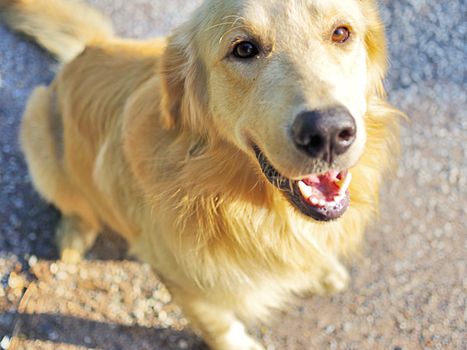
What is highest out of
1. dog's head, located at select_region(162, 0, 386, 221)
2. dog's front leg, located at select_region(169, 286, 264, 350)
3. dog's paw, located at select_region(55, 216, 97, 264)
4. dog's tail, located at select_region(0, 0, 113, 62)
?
dog's head, located at select_region(162, 0, 386, 221)

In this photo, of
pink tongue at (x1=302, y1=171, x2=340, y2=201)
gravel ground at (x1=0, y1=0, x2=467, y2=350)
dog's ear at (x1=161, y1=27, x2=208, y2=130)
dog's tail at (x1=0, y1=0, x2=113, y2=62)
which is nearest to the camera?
pink tongue at (x1=302, y1=171, x2=340, y2=201)

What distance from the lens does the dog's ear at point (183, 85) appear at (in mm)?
2713

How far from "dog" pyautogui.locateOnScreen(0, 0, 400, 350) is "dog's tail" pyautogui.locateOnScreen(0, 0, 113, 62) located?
0.02 meters

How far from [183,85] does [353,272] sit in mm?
1957

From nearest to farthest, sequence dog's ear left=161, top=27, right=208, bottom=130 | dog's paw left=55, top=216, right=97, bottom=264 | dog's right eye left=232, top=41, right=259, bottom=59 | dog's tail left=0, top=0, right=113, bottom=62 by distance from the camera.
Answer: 1. dog's right eye left=232, top=41, right=259, bottom=59
2. dog's ear left=161, top=27, right=208, bottom=130
3. dog's tail left=0, top=0, right=113, bottom=62
4. dog's paw left=55, top=216, right=97, bottom=264

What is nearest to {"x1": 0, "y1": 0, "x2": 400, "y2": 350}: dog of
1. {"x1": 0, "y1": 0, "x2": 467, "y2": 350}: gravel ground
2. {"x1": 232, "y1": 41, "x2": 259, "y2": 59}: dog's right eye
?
{"x1": 232, "y1": 41, "x2": 259, "y2": 59}: dog's right eye

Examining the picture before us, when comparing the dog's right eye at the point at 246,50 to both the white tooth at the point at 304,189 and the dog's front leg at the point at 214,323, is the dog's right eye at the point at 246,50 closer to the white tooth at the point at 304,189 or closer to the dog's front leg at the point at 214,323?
the white tooth at the point at 304,189

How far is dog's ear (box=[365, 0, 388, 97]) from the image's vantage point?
2732mm

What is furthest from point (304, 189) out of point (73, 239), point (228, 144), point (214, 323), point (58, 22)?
point (58, 22)

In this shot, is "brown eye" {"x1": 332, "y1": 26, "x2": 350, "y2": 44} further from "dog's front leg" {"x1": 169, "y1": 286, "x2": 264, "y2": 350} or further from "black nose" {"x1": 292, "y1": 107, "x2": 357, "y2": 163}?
"dog's front leg" {"x1": 169, "y1": 286, "x2": 264, "y2": 350}

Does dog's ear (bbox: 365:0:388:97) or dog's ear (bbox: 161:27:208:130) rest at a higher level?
dog's ear (bbox: 365:0:388:97)

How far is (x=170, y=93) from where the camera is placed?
279cm

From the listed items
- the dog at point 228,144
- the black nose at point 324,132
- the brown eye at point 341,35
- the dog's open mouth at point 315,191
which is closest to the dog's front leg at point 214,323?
the dog at point 228,144

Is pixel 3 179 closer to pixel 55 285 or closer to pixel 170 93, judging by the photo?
pixel 55 285
